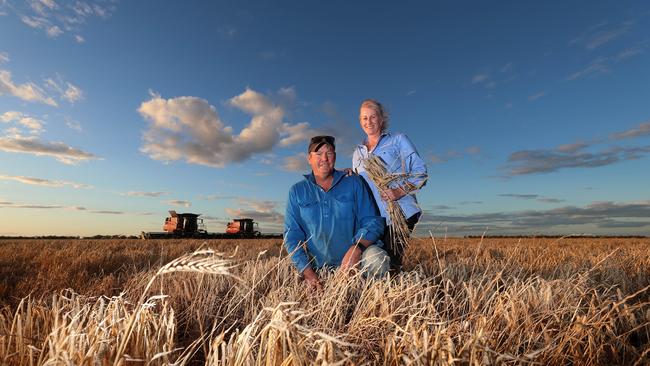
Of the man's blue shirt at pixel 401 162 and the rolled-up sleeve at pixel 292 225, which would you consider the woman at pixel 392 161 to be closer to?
the man's blue shirt at pixel 401 162

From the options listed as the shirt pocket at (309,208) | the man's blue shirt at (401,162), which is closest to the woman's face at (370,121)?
the man's blue shirt at (401,162)

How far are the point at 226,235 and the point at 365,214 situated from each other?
118 ft

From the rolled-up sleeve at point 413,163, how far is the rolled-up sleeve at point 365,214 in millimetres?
540

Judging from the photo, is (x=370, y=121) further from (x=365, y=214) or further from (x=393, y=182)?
(x=365, y=214)

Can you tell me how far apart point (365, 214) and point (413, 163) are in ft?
2.66

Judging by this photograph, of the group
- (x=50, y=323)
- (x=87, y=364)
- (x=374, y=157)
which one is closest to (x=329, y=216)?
(x=374, y=157)

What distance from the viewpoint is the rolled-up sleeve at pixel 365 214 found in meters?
4.17

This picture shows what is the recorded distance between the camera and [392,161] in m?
4.60

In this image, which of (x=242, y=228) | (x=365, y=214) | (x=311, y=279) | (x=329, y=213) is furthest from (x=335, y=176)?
(x=242, y=228)

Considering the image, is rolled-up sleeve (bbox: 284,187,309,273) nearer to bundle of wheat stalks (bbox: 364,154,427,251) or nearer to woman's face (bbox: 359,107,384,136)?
bundle of wheat stalks (bbox: 364,154,427,251)

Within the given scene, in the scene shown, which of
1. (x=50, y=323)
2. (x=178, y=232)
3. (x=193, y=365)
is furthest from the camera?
(x=178, y=232)

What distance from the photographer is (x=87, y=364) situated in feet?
5.15

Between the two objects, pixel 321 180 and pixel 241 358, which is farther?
pixel 321 180

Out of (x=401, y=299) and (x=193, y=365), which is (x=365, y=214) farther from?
(x=193, y=365)
